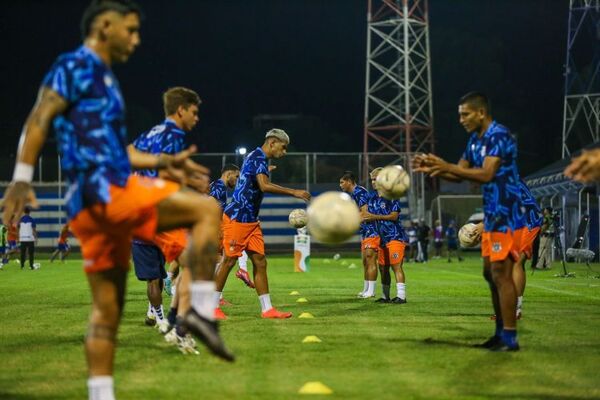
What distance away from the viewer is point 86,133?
5.80 meters

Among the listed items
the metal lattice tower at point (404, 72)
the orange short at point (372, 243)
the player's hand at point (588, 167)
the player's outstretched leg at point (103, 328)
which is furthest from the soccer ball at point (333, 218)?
the metal lattice tower at point (404, 72)

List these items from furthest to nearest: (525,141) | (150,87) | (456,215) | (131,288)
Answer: (150,87)
(525,141)
(456,215)
(131,288)

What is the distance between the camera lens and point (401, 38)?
5381 centimetres

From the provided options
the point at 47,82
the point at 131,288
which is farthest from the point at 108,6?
the point at 131,288

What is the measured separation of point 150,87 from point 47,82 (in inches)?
3448

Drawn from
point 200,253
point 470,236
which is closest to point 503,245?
point 470,236

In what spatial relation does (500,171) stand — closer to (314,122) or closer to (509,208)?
(509,208)

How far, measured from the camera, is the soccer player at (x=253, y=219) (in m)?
12.8

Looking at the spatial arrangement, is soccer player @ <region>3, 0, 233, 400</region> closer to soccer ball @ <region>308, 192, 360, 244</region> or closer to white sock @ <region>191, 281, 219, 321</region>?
white sock @ <region>191, 281, 219, 321</region>

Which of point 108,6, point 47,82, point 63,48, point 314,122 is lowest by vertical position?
point 47,82

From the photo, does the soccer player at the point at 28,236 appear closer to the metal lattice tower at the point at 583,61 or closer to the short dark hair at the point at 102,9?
the metal lattice tower at the point at 583,61

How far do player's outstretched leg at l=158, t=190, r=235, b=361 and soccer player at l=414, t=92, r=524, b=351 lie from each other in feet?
12.5

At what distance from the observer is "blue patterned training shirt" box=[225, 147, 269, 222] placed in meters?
12.8

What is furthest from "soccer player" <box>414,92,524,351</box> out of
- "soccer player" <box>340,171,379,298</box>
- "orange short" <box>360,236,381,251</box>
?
"orange short" <box>360,236,381,251</box>
